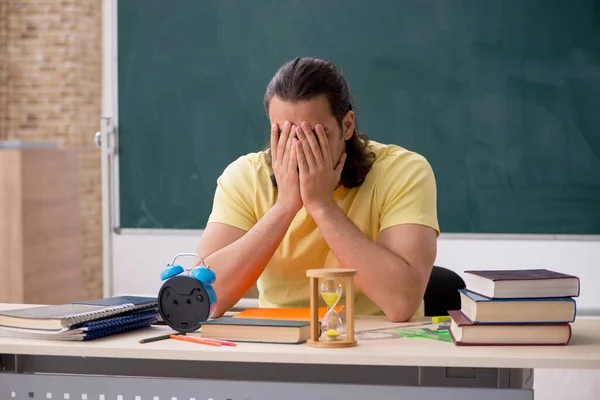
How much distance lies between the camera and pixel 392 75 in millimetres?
3539

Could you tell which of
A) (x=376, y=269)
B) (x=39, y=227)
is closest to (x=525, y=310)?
(x=376, y=269)

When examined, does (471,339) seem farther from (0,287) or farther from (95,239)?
(95,239)

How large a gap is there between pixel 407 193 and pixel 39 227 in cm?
328

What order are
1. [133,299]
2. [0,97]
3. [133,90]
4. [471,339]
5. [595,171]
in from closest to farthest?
[471,339]
[133,299]
[595,171]
[133,90]
[0,97]

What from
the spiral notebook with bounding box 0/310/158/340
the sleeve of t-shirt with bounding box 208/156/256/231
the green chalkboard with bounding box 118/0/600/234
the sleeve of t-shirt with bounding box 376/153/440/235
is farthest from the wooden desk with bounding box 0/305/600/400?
the green chalkboard with bounding box 118/0/600/234

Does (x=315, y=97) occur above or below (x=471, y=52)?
below

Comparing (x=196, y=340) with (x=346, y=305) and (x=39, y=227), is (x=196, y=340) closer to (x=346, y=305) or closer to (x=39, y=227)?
(x=346, y=305)

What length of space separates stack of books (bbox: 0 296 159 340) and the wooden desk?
2 centimetres

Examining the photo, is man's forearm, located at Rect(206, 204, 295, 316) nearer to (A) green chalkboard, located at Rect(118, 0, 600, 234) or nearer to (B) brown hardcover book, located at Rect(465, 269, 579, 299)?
(B) brown hardcover book, located at Rect(465, 269, 579, 299)

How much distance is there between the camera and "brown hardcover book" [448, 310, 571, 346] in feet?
4.89

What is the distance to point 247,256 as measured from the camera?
201 cm

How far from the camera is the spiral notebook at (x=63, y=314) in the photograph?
1.59 m

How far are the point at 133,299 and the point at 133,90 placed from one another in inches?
83.8

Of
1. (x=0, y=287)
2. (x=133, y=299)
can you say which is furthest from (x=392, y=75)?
(x=0, y=287)
